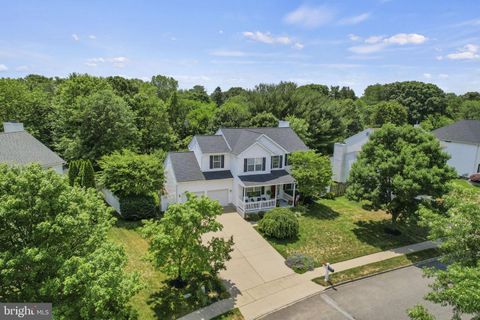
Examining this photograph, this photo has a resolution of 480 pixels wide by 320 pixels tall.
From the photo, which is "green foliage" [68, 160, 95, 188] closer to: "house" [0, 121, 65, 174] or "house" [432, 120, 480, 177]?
"house" [0, 121, 65, 174]

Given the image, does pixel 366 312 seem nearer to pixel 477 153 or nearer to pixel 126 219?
pixel 126 219

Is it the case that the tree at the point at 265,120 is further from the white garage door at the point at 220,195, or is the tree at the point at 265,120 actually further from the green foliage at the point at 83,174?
the green foliage at the point at 83,174

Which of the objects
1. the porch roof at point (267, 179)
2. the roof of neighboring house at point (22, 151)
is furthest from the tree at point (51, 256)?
the roof of neighboring house at point (22, 151)

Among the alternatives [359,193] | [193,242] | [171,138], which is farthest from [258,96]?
[193,242]

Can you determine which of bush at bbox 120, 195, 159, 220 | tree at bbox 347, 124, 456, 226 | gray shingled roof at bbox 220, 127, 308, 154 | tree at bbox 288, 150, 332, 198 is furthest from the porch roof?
bush at bbox 120, 195, 159, 220

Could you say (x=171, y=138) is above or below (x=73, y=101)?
below

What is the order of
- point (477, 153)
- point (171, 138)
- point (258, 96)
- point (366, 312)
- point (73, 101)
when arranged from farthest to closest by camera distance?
point (258, 96) → point (171, 138) → point (477, 153) → point (73, 101) → point (366, 312)
